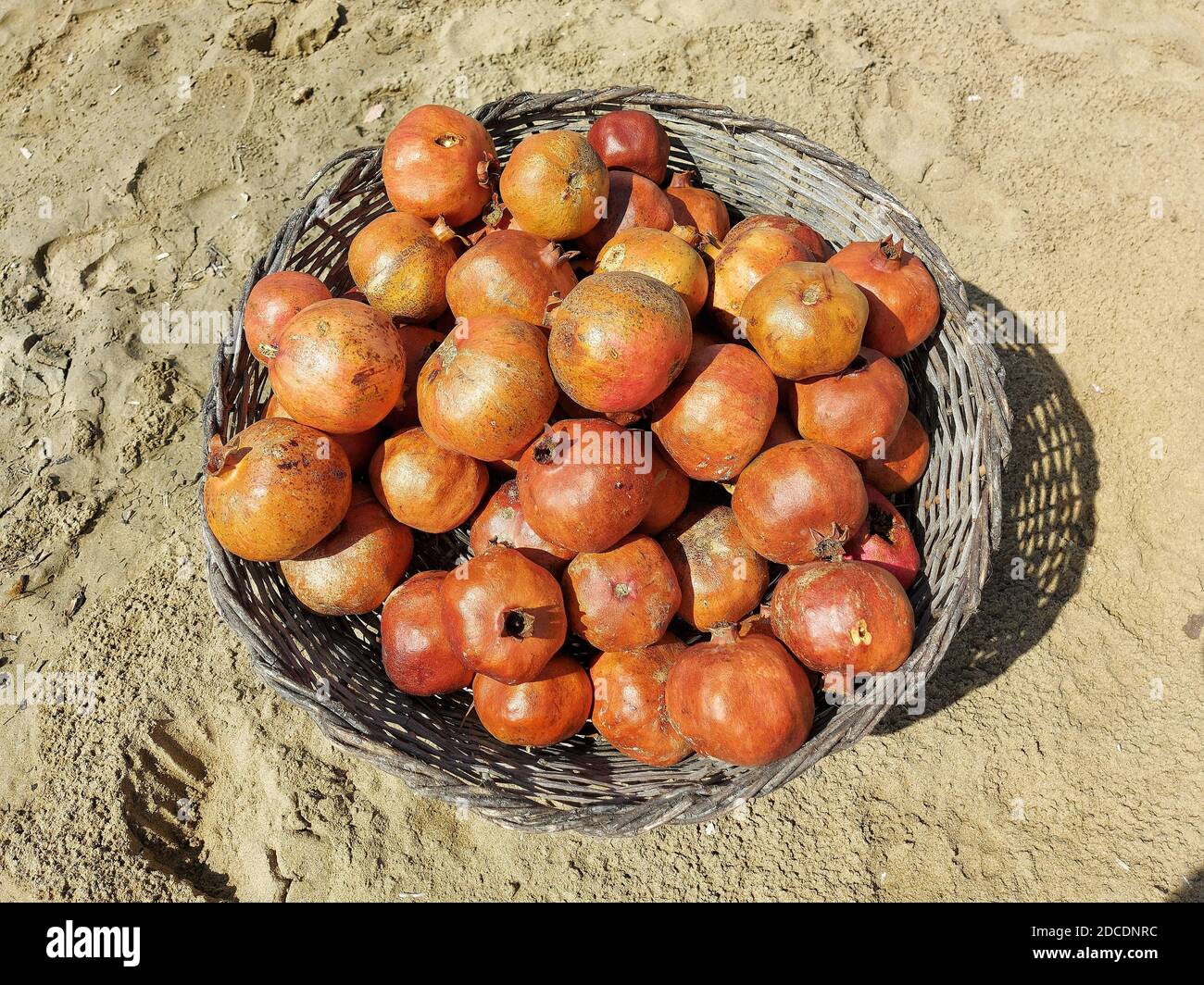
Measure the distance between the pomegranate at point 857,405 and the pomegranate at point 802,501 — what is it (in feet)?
0.35

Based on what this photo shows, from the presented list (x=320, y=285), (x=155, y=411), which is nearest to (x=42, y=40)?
(x=155, y=411)

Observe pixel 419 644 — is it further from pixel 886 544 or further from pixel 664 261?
pixel 886 544

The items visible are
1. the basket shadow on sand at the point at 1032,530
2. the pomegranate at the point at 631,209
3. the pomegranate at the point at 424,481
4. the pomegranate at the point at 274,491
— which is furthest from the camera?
the basket shadow on sand at the point at 1032,530

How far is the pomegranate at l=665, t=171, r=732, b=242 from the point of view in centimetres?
321

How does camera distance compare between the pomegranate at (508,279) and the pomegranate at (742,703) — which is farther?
the pomegranate at (508,279)

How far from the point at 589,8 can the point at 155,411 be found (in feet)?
12.4

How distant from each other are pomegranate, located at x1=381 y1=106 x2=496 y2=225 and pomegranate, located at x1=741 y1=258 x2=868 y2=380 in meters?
1.24

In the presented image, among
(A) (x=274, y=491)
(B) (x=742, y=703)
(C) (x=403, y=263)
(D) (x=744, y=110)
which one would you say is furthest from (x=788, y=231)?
(D) (x=744, y=110)

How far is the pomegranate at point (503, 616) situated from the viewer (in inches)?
91.8

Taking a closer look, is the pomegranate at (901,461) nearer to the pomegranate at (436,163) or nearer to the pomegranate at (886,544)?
the pomegranate at (886,544)

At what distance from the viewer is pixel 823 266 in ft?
8.34

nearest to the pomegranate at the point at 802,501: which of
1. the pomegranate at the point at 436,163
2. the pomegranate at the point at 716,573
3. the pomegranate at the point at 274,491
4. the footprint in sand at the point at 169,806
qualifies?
the pomegranate at the point at 716,573

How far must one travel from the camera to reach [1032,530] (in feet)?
11.7
